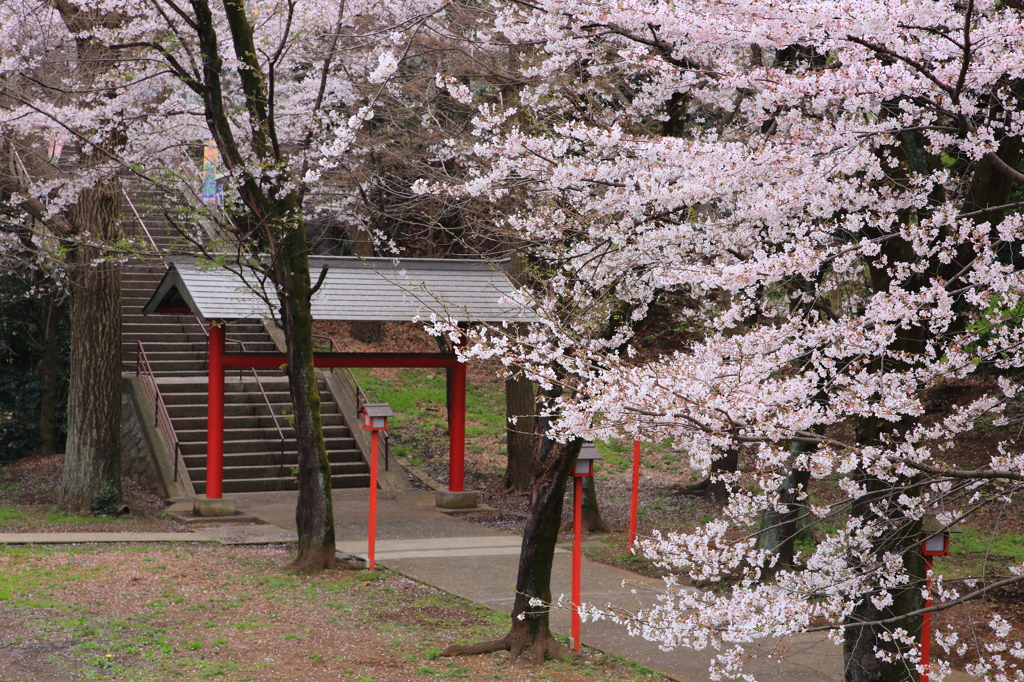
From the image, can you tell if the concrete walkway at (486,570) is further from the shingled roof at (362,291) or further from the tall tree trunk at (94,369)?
the shingled roof at (362,291)

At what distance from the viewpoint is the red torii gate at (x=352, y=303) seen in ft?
39.5

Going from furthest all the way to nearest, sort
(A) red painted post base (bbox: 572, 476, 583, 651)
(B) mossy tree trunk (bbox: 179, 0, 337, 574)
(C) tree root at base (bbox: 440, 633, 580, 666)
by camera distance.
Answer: (B) mossy tree trunk (bbox: 179, 0, 337, 574) < (A) red painted post base (bbox: 572, 476, 583, 651) < (C) tree root at base (bbox: 440, 633, 580, 666)

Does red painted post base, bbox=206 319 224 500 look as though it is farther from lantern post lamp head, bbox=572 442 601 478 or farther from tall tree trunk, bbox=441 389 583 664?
lantern post lamp head, bbox=572 442 601 478

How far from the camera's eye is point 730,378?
5020 mm

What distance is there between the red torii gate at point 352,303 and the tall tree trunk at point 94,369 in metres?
0.86

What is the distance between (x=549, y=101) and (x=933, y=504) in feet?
22.8

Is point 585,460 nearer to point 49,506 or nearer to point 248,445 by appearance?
point 248,445

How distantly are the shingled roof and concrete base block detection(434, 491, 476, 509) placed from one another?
2881mm

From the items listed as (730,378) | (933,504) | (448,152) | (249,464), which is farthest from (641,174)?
(249,464)

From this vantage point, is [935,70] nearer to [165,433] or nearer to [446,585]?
[446,585]

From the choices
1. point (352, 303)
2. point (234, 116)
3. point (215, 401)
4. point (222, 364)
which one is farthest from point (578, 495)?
point (234, 116)

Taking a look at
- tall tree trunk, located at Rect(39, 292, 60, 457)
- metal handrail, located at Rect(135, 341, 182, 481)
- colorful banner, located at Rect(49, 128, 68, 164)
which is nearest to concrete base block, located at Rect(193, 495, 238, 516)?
metal handrail, located at Rect(135, 341, 182, 481)

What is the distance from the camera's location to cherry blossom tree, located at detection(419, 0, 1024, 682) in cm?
439

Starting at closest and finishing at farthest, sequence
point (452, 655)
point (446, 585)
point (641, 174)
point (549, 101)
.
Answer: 1. point (641, 174)
2. point (452, 655)
3. point (446, 585)
4. point (549, 101)
